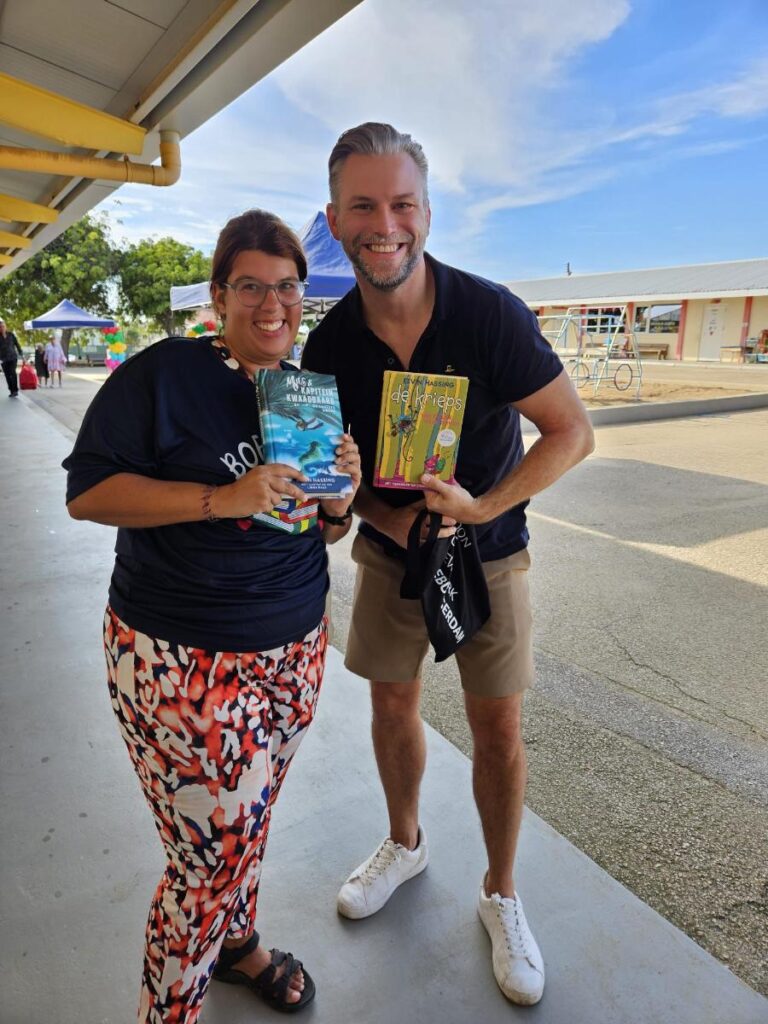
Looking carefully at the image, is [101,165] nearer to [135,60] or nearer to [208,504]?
[135,60]

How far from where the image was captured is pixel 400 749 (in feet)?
6.69

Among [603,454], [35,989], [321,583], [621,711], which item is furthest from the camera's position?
[603,454]

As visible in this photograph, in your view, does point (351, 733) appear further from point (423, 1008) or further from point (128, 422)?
point (128, 422)

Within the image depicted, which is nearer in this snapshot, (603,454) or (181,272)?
(603,454)

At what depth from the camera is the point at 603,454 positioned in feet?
30.4

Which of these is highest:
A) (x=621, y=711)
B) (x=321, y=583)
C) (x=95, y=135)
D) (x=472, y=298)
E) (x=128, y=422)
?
(x=95, y=135)

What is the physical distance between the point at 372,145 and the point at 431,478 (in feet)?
2.60

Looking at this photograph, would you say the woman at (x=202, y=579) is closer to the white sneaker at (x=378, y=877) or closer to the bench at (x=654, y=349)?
the white sneaker at (x=378, y=877)

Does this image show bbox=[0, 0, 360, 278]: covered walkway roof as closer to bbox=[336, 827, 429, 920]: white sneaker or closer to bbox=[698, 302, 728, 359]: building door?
bbox=[336, 827, 429, 920]: white sneaker

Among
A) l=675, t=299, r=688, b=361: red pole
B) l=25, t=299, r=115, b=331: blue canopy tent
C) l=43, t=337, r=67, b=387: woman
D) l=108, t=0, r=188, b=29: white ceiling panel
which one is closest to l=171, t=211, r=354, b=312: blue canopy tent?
l=108, t=0, r=188, b=29: white ceiling panel

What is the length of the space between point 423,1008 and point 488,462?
4.54 feet

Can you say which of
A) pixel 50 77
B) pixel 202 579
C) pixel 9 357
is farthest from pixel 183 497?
pixel 9 357

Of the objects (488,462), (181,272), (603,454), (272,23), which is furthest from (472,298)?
(181,272)

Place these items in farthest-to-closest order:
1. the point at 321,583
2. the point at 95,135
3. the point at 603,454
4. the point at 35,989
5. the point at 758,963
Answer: the point at 603,454, the point at 95,135, the point at 758,963, the point at 35,989, the point at 321,583
